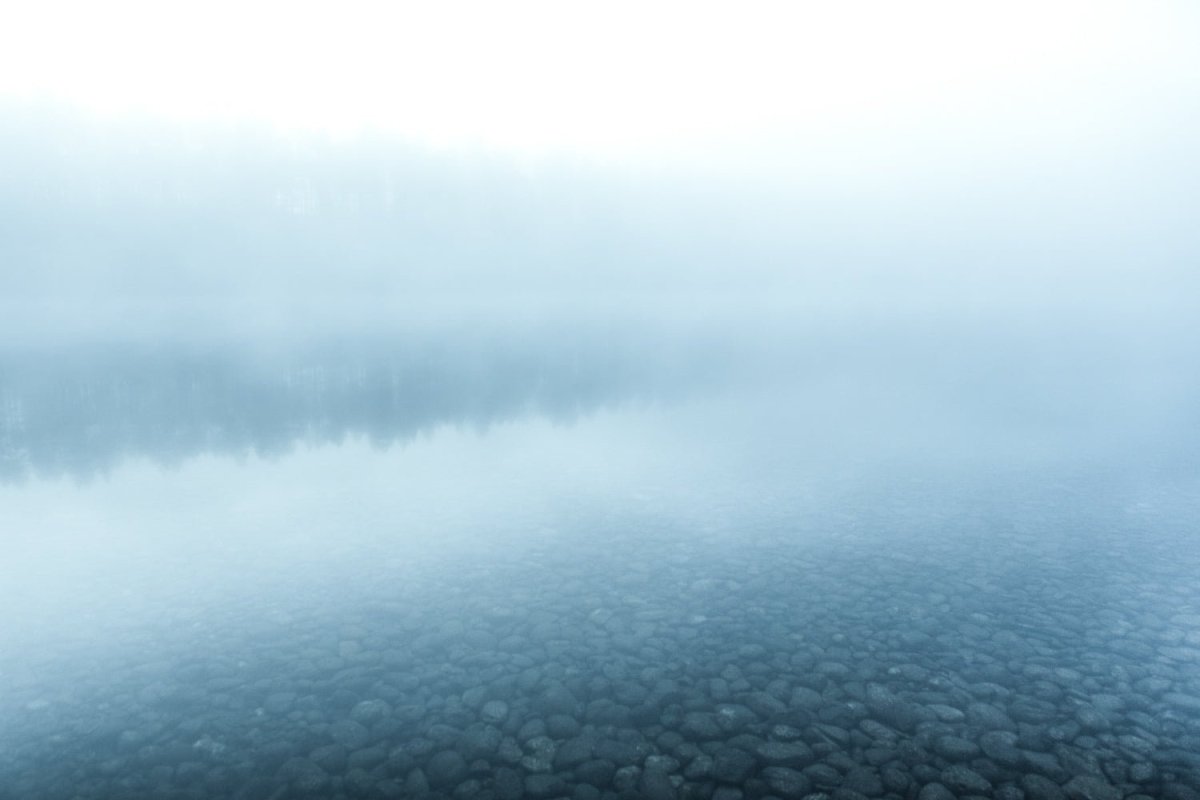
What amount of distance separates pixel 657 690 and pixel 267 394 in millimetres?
42358

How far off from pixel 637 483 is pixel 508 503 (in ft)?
17.7

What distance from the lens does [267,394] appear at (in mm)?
47812

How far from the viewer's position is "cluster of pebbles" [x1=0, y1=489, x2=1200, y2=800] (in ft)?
35.0

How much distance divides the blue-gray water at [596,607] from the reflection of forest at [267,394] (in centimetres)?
52

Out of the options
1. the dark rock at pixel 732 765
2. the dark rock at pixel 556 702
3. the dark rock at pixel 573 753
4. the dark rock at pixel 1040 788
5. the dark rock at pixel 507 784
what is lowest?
the dark rock at pixel 507 784

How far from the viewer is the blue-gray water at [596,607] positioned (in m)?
11.0

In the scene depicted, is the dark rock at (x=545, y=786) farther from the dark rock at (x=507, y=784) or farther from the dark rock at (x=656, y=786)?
the dark rock at (x=656, y=786)

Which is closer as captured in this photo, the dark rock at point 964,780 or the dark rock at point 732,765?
the dark rock at point 964,780

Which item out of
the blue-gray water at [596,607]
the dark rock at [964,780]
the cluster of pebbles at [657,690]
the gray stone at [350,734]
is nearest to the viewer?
the dark rock at [964,780]

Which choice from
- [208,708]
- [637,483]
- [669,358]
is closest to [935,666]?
[208,708]

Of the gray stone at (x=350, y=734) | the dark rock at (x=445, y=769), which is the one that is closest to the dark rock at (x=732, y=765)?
the dark rock at (x=445, y=769)

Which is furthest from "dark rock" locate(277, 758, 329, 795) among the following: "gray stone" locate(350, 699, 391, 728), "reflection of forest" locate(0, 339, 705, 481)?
"reflection of forest" locate(0, 339, 705, 481)

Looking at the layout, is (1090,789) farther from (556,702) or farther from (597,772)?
(556,702)

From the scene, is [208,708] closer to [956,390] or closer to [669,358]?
[956,390]
